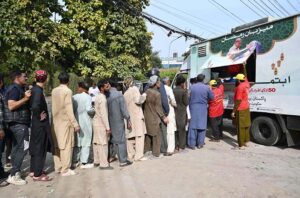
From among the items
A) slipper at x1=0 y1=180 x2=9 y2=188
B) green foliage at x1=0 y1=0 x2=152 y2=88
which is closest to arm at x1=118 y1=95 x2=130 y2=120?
slipper at x1=0 y1=180 x2=9 y2=188

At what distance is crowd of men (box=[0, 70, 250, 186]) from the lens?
18.1ft

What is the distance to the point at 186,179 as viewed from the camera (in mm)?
5637

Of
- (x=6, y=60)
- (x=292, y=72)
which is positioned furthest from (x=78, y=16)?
(x=292, y=72)

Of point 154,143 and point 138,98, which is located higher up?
point 138,98

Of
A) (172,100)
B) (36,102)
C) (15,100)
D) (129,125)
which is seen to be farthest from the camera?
(172,100)

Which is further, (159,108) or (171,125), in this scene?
(171,125)

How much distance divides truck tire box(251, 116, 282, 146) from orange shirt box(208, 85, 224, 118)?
881mm

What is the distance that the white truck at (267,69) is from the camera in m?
7.44

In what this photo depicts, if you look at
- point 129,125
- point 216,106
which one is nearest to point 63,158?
point 129,125

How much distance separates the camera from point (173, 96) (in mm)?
7512

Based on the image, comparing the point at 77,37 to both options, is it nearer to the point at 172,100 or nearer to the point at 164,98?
the point at 172,100

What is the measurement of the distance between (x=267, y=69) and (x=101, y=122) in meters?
4.01

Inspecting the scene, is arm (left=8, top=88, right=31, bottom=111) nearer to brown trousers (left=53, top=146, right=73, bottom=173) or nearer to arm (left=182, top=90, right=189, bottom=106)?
brown trousers (left=53, top=146, right=73, bottom=173)

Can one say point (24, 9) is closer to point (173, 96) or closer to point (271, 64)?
point (173, 96)
